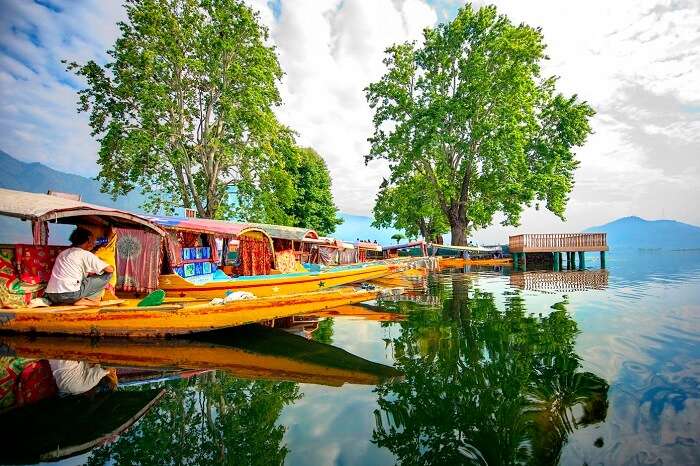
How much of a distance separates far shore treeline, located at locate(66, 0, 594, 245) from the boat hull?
488 inches

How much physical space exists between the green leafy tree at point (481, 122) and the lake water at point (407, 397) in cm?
2163

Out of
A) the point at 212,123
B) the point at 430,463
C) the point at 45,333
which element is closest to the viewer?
the point at 430,463

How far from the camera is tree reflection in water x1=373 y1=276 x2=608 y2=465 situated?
294 centimetres

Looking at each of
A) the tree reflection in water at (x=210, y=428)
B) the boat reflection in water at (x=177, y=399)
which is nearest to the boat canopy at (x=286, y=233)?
the boat reflection in water at (x=177, y=399)

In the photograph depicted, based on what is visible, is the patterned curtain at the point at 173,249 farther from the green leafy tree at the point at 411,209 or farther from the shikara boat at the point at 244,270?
the green leafy tree at the point at 411,209

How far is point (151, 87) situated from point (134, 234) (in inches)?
499

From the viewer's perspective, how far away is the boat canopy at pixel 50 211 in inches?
262

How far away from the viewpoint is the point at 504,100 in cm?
2528

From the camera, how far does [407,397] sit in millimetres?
3959

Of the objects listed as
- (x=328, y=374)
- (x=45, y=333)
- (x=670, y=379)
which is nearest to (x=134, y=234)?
(x=45, y=333)

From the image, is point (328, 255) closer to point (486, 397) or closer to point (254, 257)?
point (254, 257)

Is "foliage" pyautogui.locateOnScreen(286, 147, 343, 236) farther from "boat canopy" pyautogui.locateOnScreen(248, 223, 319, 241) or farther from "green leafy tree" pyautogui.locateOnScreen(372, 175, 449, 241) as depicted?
"boat canopy" pyautogui.locateOnScreen(248, 223, 319, 241)

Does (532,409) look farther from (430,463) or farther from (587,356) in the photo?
(587,356)

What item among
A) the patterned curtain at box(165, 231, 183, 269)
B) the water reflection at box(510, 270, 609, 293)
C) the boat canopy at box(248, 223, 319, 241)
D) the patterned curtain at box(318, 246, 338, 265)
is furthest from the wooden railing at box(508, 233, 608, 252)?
the patterned curtain at box(165, 231, 183, 269)
